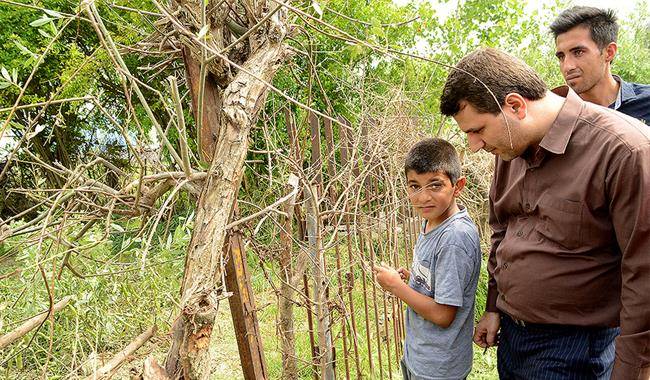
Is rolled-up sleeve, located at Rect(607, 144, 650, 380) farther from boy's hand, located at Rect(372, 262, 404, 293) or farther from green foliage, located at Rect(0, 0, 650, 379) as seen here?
green foliage, located at Rect(0, 0, 650, 379)

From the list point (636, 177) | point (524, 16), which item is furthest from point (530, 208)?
point (524, 16)

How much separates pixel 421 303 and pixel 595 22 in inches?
73.3

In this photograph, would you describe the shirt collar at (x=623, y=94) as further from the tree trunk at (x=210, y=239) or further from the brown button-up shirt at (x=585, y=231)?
the tree trunk at (x=210, y=239)

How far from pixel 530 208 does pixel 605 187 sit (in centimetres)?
29

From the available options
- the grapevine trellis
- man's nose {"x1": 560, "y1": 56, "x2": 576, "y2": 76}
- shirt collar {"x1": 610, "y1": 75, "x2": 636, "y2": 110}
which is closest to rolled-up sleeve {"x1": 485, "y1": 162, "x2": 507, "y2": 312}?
the grapevine trellis

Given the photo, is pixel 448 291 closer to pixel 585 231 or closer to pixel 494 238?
pixel 494 238

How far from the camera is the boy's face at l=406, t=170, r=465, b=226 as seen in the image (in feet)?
6.21

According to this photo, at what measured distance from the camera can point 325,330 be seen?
7.03 feet

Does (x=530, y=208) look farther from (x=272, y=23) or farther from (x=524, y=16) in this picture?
(x=524, y=16)

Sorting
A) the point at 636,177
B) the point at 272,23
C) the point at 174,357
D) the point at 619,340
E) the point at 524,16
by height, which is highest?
the point at 524,16

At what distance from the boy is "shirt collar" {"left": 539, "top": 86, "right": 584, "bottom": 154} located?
0.49m

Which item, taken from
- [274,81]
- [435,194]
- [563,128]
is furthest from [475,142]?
[274,81]

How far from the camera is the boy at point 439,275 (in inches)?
69.8

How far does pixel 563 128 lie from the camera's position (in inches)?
57.6
